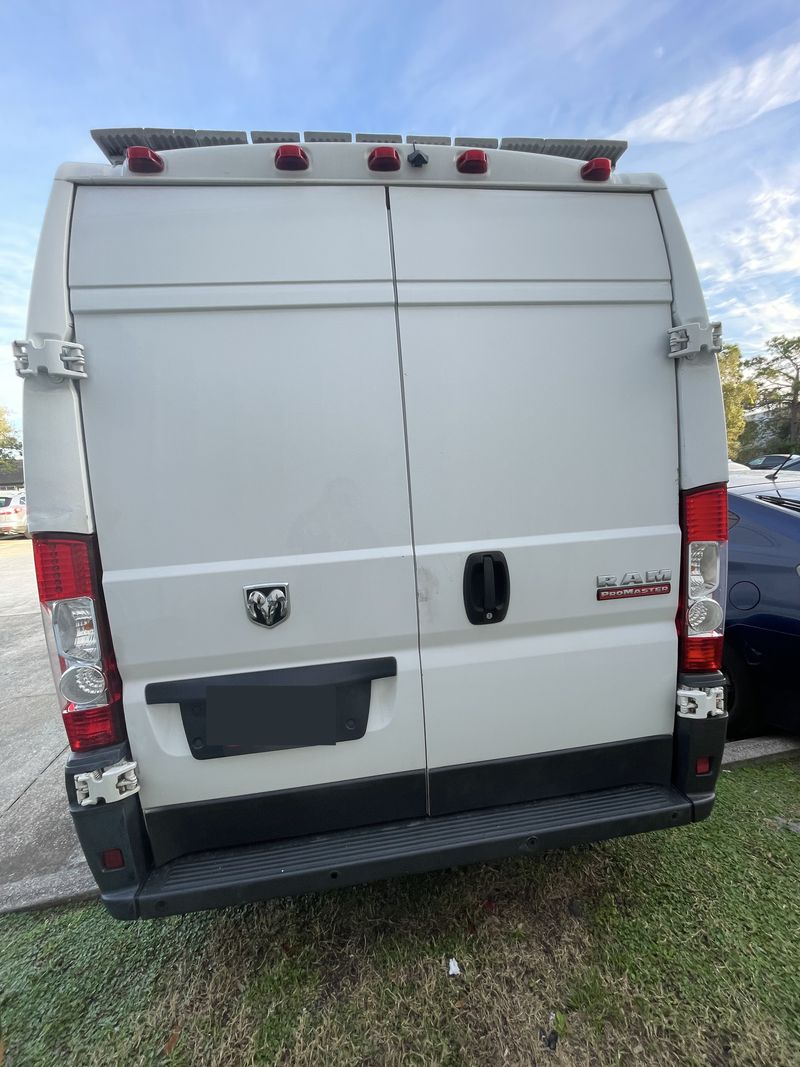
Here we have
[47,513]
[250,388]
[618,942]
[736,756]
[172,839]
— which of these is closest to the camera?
[47,513]

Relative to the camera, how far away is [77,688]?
1660 millimetres

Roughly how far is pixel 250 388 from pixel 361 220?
2.20ft

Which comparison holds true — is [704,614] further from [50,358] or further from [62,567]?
[50,358]

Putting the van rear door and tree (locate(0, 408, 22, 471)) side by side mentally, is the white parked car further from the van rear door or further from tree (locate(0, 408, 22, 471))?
tree (locate(0, 408, 22, 471))

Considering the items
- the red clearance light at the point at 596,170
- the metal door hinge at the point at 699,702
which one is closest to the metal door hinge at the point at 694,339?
the red clearance light at the point at 596,170

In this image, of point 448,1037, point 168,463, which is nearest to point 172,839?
point 448,1037

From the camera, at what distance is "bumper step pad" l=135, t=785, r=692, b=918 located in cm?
172

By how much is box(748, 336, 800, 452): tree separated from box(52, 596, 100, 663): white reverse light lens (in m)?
53.3

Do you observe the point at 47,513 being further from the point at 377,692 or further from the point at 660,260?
the point at 660,260

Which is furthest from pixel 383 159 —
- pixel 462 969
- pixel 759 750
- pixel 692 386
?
pixel 759 750

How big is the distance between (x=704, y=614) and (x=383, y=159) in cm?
195

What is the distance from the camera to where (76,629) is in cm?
166

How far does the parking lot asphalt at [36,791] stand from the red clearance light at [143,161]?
2.89m

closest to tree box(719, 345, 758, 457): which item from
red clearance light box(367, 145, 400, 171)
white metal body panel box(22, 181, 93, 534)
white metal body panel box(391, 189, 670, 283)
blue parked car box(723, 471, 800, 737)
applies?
blue parked car box(723, 471, 800, 737)
